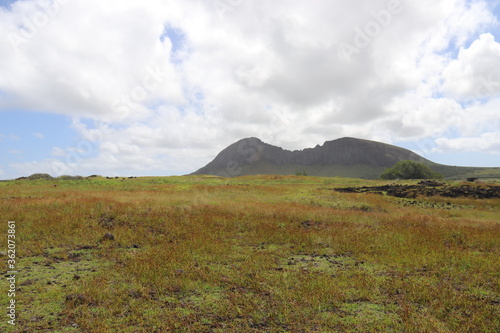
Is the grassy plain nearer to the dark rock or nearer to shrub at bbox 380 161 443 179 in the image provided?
the dark rock

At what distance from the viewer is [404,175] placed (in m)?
109

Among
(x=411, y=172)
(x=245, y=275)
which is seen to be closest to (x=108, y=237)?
(x=245, y=275)

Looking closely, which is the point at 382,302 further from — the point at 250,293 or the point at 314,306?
the point at 250,293

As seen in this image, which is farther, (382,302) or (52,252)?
(52,252)

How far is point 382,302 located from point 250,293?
3251 millimetres

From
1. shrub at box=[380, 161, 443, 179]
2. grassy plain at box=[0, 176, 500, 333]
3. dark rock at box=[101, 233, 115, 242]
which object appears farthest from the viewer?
shrub at box=[380, 161, 443, 179]

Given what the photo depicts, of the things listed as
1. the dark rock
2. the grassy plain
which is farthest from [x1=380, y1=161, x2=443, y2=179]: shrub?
the dark rock

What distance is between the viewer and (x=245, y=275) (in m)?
8.16

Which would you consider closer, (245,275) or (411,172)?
(245,275)

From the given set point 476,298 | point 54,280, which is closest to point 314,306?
point 476,298

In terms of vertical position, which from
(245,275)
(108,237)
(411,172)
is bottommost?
(245,275)

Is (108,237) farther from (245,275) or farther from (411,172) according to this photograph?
(411,172)

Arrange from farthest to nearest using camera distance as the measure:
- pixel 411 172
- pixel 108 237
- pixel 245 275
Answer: pixel 411 172
pixel 108 237
pixel 245 275

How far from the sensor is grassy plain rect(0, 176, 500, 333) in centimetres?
567
